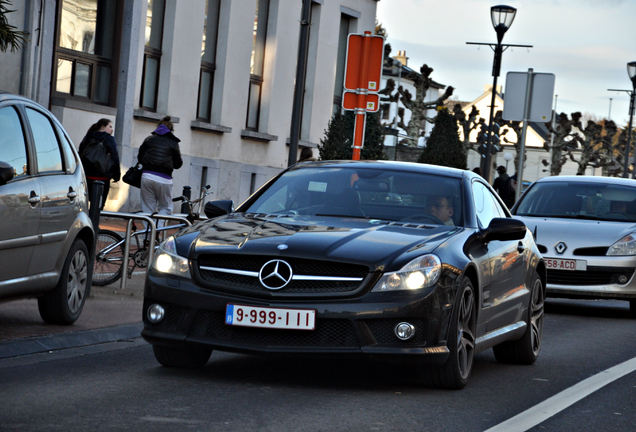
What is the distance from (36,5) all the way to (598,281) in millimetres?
12221

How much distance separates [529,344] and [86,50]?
16.6 meters

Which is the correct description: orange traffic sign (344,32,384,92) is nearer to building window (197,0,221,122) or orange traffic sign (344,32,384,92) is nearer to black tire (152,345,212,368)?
black tire (152,345,212,368)

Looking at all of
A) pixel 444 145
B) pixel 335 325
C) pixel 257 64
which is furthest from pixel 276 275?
pixel 444 145

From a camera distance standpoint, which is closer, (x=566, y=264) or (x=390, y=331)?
(x=390, y=331)

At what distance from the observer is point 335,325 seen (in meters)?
6.63

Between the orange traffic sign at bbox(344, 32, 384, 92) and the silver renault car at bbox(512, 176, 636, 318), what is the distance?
10.4 ft

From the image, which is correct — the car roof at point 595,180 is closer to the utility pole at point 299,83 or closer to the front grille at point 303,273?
the utility pole at point 299,83

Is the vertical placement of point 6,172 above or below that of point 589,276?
above

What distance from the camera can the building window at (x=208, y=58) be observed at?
28125mm

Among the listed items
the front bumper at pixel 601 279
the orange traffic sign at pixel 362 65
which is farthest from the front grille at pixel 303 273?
the orange traffic sign at pixel 362 65

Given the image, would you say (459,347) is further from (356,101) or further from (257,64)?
(257,64)

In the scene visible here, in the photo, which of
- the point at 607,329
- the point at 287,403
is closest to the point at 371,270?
the point at 287,403

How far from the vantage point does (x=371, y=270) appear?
666cm

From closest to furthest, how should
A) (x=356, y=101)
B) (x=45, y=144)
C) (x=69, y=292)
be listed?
(x=45, y=144) < (x=69, y=292) < (x=356, y=101)
